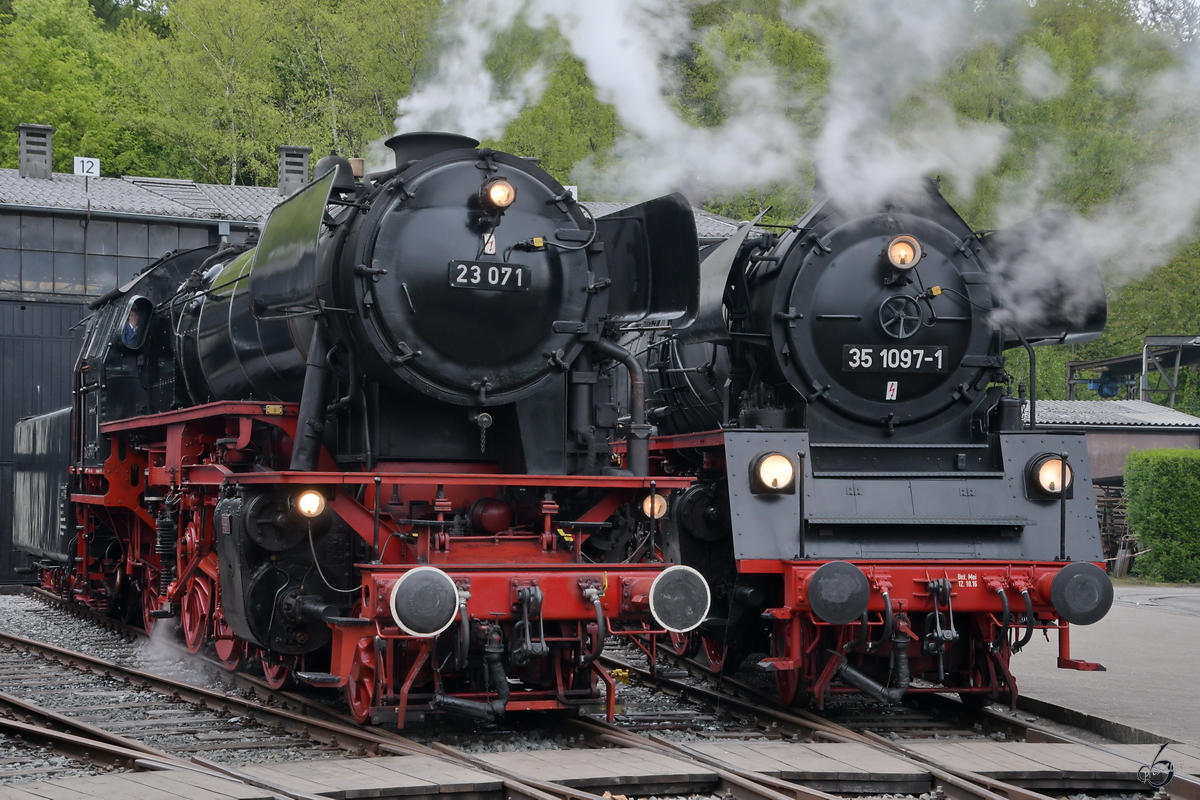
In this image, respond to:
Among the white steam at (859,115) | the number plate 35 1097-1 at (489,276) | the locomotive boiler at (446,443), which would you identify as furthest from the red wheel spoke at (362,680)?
the white steam at (859,115)

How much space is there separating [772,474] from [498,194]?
206cm

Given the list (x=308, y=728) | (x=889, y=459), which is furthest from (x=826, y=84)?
(x=308, y=728)

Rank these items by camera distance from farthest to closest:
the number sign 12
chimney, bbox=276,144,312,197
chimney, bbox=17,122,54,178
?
the number sign 12
chimney, bbox=17,122,54,178
chimney, bbox=276,144,312,197

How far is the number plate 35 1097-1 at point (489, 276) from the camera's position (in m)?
6.23

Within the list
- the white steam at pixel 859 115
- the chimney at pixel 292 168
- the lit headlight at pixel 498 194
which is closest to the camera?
the lit headlight at pixel 498 194

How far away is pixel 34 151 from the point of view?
2109cm

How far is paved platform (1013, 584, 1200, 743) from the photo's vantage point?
7.19 metres

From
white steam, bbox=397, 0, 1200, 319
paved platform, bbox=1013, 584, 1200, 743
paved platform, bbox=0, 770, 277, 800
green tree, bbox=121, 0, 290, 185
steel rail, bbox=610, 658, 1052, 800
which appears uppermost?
green tree, bbox=121, 0, 290, 185

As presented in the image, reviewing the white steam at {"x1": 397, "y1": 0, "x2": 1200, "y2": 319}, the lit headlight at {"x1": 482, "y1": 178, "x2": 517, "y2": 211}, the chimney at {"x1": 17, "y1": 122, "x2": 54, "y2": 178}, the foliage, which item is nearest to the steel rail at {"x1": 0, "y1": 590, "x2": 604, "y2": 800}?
the lit headlight at {"x1": 482, "y1": 178, "x2": 517, "y2": 211}

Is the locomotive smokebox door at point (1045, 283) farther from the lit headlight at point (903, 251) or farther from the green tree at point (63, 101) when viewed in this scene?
the green tree at point (63, 101)

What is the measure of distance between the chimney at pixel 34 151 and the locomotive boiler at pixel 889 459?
1661cm

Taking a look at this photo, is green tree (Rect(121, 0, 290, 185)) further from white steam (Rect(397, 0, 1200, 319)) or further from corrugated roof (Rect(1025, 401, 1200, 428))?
white steam (Rect(397, 0, 1200, 319))

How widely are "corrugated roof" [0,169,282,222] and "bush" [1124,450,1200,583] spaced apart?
12622 millimetres

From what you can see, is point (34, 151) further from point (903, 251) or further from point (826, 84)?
point (903, 251)
